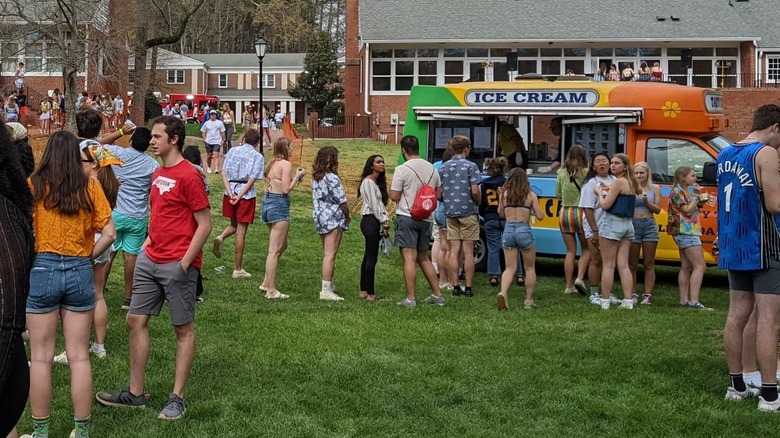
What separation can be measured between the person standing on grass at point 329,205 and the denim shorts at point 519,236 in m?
1.86

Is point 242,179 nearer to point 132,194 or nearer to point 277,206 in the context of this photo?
point 277,206

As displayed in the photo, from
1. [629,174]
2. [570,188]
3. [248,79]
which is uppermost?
[248,79]

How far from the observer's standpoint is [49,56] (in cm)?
3016

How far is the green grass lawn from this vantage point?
6.02m

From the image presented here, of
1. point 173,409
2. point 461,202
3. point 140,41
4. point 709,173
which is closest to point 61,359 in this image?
point 173,409

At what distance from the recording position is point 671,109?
494 inches

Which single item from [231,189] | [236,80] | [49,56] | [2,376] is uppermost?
[236,80]

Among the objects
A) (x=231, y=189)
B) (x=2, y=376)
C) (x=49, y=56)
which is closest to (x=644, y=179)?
(x=231, y=189)

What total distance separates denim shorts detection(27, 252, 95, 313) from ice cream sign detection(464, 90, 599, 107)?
8.89 m

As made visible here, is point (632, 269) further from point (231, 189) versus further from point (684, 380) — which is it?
point (231, 189)

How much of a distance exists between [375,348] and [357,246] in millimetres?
7859

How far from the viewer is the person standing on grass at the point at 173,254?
6059mm

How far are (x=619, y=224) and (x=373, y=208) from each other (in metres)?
2.73

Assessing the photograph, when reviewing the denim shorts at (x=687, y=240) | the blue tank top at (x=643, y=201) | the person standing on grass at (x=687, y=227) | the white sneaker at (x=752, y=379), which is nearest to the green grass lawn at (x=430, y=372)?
the white sneaker at (x=752, y=379)
